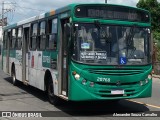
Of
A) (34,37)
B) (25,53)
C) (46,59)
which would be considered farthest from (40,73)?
(25,53)

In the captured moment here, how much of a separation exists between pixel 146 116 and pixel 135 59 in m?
1.57

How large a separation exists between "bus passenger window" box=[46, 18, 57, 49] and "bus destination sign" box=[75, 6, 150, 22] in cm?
170

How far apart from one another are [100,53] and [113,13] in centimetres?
127

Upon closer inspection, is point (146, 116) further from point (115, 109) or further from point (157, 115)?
point (115, 109)

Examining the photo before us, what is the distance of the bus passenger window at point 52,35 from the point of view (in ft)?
38.4

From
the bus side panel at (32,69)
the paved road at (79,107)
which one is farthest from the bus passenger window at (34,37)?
the paved road at (79,107)

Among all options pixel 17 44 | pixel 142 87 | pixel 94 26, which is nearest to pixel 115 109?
pixel 142 87

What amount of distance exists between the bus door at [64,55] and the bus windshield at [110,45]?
490 mm

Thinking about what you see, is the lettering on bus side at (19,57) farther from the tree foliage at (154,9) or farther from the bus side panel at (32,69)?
the tree foliage at (154,9)

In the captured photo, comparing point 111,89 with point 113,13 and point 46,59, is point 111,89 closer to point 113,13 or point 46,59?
point 113,13

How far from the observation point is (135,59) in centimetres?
1052

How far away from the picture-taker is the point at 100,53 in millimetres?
10117

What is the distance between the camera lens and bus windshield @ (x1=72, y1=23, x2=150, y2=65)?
10055 millimetres

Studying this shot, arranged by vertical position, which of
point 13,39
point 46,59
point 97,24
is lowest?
point 46,59
